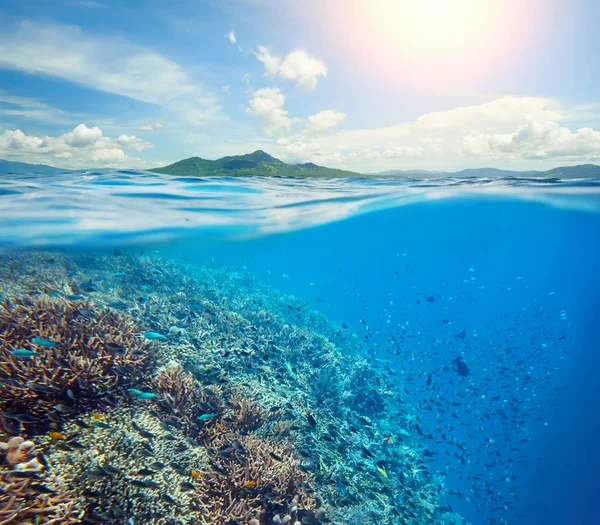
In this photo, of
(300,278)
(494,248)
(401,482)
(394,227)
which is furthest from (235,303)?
(300,278)

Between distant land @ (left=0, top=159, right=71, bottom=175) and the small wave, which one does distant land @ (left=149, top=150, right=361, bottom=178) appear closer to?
the small wave

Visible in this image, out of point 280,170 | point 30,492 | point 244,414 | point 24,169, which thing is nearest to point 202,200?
point 280,170

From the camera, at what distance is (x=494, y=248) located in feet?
92.6

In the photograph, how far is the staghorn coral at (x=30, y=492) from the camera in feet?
10.6

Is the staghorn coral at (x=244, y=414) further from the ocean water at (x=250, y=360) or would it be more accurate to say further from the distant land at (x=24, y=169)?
the distant land at (x=24, y=169)

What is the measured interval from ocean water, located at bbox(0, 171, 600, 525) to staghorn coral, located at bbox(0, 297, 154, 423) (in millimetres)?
32

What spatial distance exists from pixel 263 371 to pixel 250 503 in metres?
4.01

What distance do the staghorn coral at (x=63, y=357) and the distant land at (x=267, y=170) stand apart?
1212cm

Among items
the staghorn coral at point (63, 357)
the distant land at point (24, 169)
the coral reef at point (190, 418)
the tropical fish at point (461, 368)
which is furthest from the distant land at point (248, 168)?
the tropical fish at point (461, 368)

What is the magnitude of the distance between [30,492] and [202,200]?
12.7 metres

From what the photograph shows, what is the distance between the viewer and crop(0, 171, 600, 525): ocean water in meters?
4.77

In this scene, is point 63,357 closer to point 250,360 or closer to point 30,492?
point 30,492

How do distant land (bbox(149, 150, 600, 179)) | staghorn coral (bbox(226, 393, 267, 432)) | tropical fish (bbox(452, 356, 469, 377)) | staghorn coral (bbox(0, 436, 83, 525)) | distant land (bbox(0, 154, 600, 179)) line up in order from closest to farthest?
staghorn coral (bbox(0, 436, 83, 525)) → staghorn coral (bbox(226, 393, 267, 432)) → tropical fish (bbox(452, 356, 469, 377)) → distant land (bbox(0, 154, 600, 179)) → distant land (bbox(149, 150, 600, 179))

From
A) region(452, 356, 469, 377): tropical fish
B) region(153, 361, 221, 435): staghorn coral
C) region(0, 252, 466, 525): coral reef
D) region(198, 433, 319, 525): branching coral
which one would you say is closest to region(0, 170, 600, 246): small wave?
region(0, 252, 466, 525): coral reef
